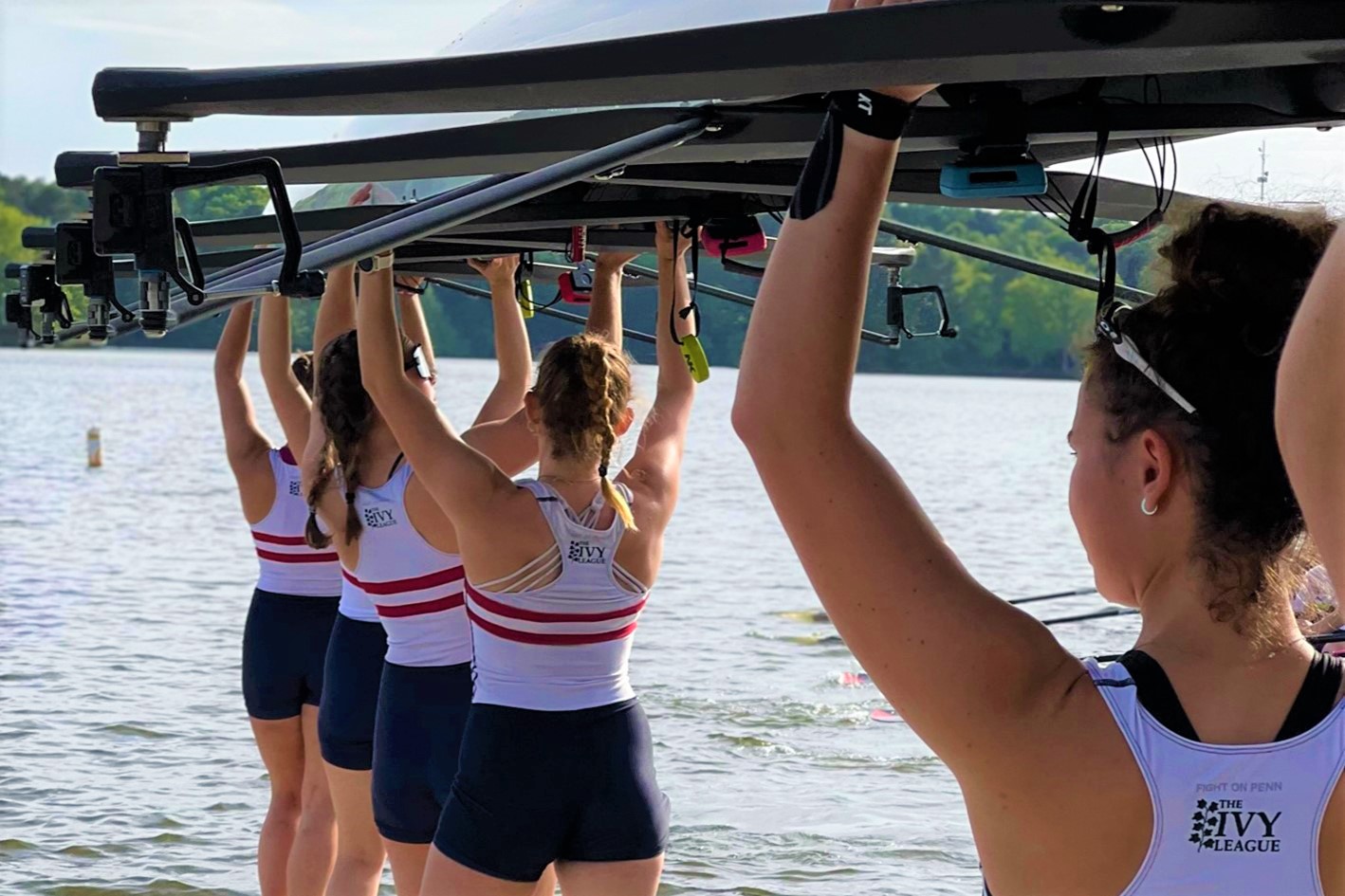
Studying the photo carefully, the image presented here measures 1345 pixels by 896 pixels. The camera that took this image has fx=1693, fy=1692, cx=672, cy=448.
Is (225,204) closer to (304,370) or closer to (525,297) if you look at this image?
(525,297)

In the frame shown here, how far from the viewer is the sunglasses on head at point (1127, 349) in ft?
4.99

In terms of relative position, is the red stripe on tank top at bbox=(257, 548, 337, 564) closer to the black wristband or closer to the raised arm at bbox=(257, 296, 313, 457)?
the raised arm at bbox=(257, 296, 313, 457)

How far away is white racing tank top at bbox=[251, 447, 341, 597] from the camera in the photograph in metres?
5.75

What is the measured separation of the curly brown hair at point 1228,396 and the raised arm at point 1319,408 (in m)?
0.12

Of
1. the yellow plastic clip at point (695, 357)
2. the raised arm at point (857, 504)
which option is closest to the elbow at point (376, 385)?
the yellow plastic clip at point (695, 357)

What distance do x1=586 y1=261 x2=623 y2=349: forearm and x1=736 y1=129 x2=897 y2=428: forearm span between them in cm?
339

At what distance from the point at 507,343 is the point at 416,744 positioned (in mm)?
1323

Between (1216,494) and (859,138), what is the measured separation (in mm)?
475

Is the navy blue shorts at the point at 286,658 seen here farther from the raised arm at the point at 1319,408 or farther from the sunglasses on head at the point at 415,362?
the raised arm at the point at 1319,408

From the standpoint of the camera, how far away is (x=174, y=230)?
7.65 ft

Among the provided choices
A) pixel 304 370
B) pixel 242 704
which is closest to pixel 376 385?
pixel 304 370

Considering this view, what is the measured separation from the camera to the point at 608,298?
4.93 m

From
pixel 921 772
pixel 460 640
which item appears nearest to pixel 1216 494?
pixel 460 640

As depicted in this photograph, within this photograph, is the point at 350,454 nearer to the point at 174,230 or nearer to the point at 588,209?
the point at 588,209
